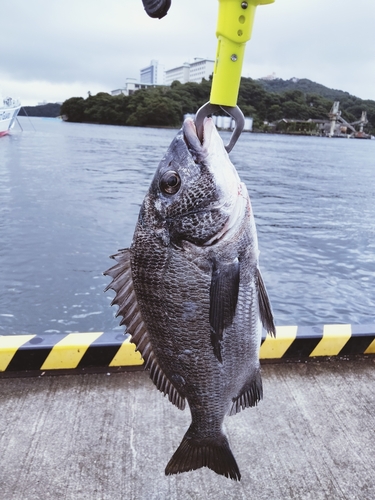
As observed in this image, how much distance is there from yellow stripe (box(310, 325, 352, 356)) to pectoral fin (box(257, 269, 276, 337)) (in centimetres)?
201

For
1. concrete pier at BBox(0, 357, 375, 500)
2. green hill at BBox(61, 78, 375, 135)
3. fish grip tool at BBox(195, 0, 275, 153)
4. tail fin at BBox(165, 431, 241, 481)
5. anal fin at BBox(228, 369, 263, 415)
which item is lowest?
green hill at BBox(61, 78, 375, 135)

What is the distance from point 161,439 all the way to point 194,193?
1.85 m

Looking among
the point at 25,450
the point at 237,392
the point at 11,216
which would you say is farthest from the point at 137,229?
the point at 11,216

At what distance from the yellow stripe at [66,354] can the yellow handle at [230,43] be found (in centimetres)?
244

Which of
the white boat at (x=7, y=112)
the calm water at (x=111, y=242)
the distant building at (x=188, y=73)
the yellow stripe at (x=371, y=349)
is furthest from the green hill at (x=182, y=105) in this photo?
the yellow stripe at (x=371, y=349)

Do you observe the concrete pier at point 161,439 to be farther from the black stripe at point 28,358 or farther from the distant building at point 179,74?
the distant building at point 179,74

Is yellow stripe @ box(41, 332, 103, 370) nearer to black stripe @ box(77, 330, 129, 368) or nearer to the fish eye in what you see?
black stripe @ box(77, 330, 129, 368)

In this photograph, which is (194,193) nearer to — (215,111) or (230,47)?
(215,111)

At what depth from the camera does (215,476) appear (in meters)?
2.58

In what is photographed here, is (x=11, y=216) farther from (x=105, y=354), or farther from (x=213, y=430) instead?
(x=213, y=430)

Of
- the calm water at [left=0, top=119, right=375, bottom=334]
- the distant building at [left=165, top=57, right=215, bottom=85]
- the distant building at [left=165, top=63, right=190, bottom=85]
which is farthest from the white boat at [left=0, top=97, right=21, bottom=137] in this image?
the distant building at [left=165, top=63, right=190, bottom=85]

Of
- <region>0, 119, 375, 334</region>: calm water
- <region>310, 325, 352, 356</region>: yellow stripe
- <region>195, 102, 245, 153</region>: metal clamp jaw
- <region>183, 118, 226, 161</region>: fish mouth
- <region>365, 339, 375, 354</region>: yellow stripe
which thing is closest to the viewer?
<region>195, 102, 245, 153</region>: metal clamp jaw

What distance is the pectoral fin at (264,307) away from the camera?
71.5 inches

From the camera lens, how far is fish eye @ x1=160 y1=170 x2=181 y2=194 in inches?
66.2
